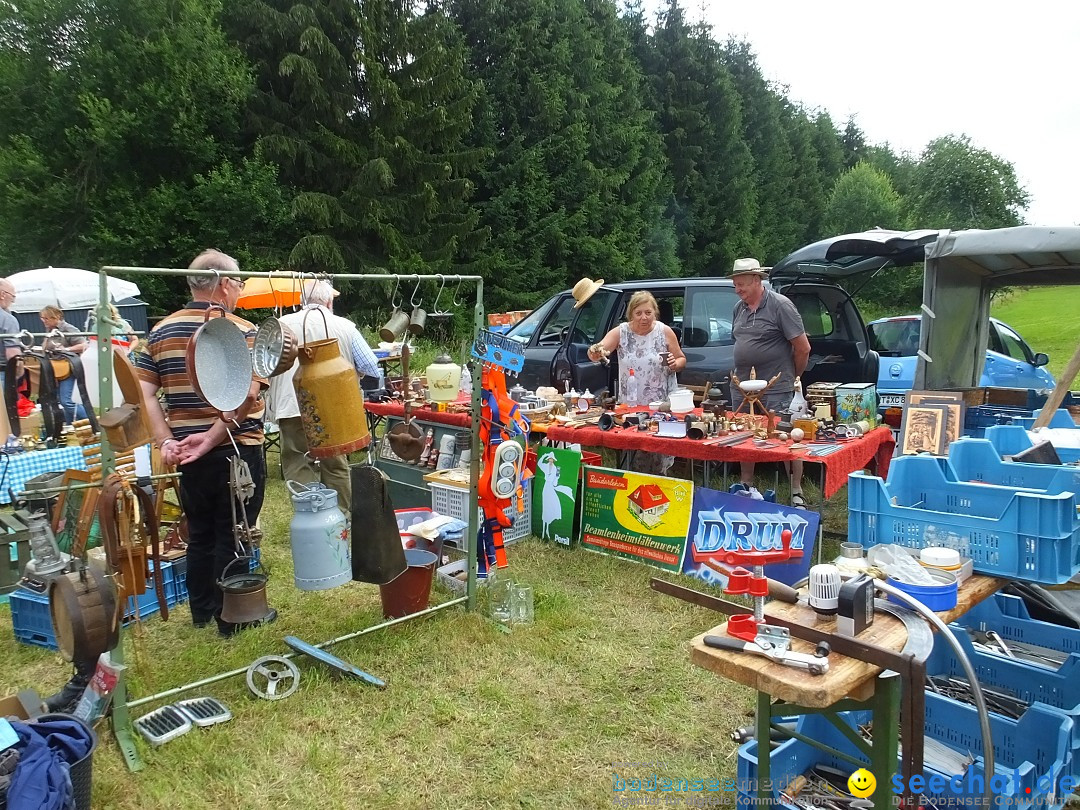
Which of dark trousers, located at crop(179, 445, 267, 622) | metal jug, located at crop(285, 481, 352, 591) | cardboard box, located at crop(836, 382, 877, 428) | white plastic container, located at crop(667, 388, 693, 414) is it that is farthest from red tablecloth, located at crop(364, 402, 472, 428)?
cardboard box, located at crop(836, 382, 877, 428)

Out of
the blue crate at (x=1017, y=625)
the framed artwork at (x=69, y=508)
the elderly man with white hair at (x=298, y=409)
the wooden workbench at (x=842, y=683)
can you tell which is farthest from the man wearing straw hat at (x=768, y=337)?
the framed artwork at (x=69, y=508)

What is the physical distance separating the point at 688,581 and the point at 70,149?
16.2 m

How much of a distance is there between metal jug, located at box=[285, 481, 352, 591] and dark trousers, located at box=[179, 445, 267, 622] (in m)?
0.46

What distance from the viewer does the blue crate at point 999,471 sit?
262 cm

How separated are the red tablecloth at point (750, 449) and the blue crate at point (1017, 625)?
1090mm

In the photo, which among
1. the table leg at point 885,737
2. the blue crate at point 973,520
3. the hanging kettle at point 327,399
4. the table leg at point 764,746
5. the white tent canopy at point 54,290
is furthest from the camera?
the white tent canopy at point 54,290

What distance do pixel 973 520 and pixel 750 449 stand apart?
5.77 feet

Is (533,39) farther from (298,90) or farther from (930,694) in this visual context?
(930,694)

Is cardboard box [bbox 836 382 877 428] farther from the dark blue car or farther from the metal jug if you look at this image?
the metal jug

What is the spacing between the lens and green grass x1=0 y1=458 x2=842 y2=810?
2629 millimetres

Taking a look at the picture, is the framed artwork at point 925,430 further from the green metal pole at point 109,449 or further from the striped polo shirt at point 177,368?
the green metal pole at point 109,449

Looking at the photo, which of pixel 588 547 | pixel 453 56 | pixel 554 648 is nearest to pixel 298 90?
pixel 453 56

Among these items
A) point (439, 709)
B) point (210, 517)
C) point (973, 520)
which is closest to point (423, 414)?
point (210, 517)

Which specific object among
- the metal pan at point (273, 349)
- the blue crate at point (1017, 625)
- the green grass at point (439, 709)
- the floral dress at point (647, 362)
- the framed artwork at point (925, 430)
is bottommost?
the green grass at point (439, 709)
